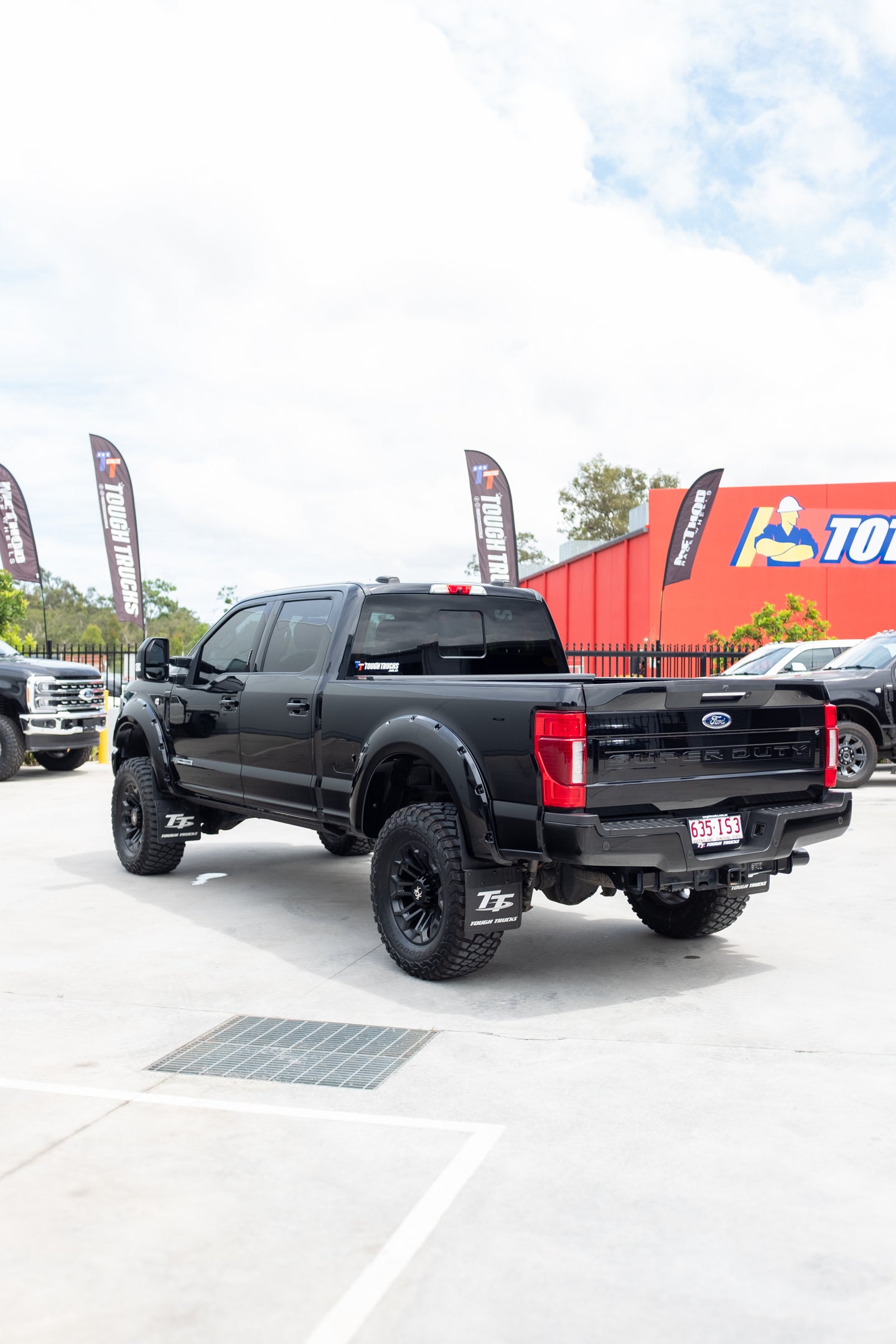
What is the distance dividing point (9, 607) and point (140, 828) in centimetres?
1676

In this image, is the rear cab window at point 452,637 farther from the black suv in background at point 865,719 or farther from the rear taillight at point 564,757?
the black suv in background at point 865,719

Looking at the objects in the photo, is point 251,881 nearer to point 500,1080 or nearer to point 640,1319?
point 500,1080

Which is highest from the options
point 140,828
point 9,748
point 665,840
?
point 665,840

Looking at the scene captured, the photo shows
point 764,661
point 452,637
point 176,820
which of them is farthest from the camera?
point 764,661

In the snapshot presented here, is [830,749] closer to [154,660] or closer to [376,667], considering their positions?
[376,667]

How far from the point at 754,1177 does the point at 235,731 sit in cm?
492

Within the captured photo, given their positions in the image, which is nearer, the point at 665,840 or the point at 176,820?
the point at 665,840

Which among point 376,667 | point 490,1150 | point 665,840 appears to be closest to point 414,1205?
point 490,1150

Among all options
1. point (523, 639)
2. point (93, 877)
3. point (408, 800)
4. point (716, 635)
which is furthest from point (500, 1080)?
point (716, 635)

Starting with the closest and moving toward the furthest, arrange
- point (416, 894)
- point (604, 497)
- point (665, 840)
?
1. point (665, 840)
2. point (416, 894)
3. point (604, 497)

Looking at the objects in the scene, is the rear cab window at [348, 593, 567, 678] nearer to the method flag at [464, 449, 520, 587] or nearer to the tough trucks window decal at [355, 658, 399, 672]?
the tough trucks window decal at [355, 658, 399, 672]

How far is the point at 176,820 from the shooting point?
8.88m

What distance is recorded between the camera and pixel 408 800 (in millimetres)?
6672

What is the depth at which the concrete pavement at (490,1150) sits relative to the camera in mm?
2990
